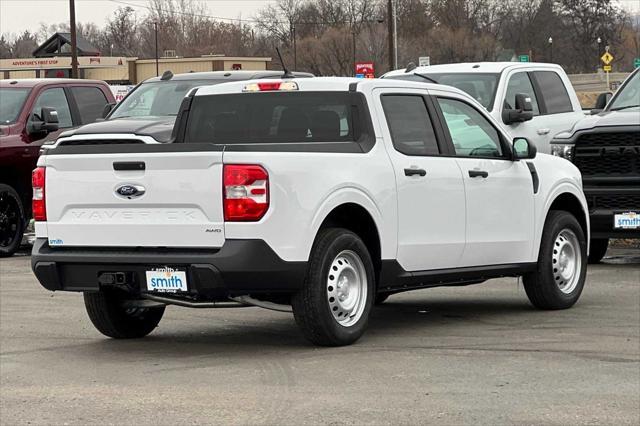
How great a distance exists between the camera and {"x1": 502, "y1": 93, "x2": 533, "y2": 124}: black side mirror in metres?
16.2

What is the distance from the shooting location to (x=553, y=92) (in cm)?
1789

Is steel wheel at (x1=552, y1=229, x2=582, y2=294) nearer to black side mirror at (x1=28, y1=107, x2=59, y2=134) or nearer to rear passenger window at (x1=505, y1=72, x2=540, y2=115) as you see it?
rear passenger window at (x1=505, y1=72, x2=540, y2=115)

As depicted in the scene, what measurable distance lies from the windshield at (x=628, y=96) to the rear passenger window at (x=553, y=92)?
1.48 meters

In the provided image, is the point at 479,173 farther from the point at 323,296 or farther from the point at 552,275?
the point at 323,296

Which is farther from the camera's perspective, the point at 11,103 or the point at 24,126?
the point at 11,103

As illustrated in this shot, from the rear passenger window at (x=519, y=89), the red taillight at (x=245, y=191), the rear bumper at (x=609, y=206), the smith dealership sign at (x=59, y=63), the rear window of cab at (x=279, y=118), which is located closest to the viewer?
the red taillight at (x=245, y=191)

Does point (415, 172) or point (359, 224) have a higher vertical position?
point (415, 172)

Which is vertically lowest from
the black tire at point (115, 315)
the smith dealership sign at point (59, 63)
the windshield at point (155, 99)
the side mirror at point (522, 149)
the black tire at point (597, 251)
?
the black tire at point (597, 251)

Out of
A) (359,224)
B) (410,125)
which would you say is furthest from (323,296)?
(410,125)

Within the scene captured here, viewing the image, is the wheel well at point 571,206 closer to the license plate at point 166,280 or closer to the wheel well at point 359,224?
the wheel well at point 359,224

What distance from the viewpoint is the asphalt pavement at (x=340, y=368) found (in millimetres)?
7176

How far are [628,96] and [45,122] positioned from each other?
7256 millimetres

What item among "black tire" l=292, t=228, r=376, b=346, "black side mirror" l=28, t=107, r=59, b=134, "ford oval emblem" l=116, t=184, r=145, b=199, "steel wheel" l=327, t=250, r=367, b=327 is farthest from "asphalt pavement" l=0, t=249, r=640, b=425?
"black side mirror" l=28, t=107, r=59, b=134

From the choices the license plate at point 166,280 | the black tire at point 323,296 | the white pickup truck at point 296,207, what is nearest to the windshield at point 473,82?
the white pickup truck at point 296,207
